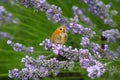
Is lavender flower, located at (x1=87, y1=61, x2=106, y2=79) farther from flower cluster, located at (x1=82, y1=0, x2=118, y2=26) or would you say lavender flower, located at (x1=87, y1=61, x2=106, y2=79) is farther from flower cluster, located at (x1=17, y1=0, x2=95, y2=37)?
flower cluster, located at (x1=82, y1=0, x2=118, y2=26)

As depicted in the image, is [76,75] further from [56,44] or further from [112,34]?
[56,44]

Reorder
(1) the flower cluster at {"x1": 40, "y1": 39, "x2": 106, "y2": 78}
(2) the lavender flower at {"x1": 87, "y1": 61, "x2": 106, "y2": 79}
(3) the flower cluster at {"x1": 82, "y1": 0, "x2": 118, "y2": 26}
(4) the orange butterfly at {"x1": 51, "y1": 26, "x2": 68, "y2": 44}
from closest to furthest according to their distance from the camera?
(2) the lavender flower at {"x1": 87, "y1": 61, "x2": 106, "y2": 79}, (1) the flower cluster at {"x1": 40, "y1": 39, "x2": 106, "y2": 78}, (4) the orange butterfly at {"x1": 51, "y1": 26, "x2": 68, "y2": 44}, (3) the flower cluster at {"x1": 82, "y1": 0, "x2": 118, "y2": 26}

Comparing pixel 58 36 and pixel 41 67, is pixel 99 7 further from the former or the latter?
pixel 41 67

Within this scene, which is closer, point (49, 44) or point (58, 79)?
point (49, 44)

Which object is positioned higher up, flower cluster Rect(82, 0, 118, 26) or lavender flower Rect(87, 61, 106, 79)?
A: flower cluster Rect(82, 0, 118, 26)

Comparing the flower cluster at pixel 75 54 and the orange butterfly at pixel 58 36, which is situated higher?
the orange butterfly at pixel 58 36

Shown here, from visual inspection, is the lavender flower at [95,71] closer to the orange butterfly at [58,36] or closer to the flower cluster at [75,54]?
the flower cluster at [75,54]

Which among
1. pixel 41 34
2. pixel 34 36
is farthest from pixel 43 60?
pixel 34 36

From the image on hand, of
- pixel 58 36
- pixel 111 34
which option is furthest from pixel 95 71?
pixel 111 34

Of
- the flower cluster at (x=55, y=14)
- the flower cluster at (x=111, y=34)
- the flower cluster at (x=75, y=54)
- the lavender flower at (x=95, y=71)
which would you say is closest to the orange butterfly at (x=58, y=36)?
the flower cluster at (x=75, y=54)

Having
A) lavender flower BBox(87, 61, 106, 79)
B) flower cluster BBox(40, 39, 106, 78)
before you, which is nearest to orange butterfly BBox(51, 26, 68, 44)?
flower cluster BBox(40, 39, 106, 78)

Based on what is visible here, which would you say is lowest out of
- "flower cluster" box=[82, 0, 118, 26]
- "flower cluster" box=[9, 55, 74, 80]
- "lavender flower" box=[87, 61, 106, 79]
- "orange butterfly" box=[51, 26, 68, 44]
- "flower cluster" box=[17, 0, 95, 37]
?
"lavender flower" box=[87, 61, 106, 79]
